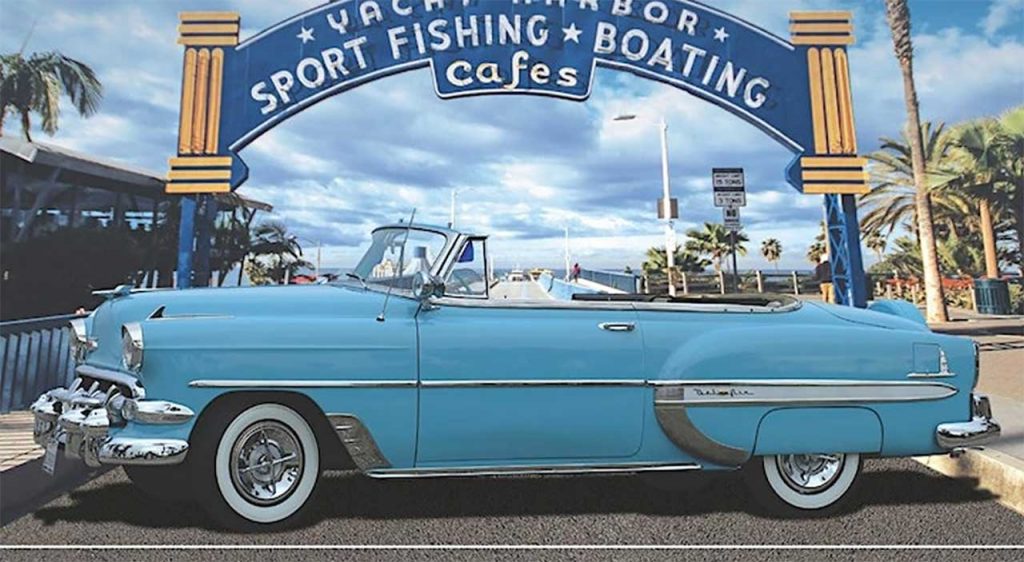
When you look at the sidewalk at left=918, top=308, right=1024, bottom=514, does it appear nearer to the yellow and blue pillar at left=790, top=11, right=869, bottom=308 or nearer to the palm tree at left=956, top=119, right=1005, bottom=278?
the yellow and blue pillar at left=790, top=11, right=869, bottom=308

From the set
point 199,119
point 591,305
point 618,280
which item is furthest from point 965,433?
point 618,280

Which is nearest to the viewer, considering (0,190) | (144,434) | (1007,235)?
(144,434)

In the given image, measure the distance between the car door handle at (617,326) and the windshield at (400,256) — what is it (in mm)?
1000

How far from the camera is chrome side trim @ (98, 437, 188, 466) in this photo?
3.07m

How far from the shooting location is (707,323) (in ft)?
11.9

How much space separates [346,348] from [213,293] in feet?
2.92

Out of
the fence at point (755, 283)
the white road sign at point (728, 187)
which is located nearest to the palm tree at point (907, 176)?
the fence at point (755, 283)

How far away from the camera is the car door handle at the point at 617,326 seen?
3.50m

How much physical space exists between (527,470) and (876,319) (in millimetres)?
2179

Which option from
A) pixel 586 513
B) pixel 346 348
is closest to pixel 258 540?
pixel 346 348

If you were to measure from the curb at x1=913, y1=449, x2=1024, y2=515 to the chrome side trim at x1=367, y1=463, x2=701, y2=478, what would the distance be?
75.2 inches

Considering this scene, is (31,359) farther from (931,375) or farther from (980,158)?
(980,158)

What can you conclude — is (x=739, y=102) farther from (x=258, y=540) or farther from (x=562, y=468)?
(x=258, y=540)

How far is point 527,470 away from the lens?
11.1 ft
